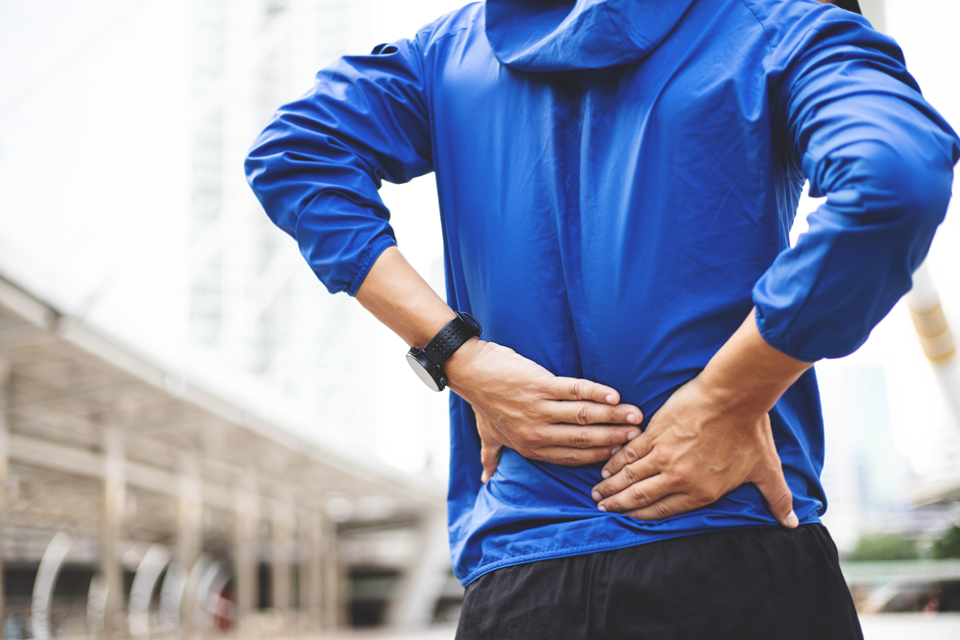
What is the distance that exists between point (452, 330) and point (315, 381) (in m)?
43.9

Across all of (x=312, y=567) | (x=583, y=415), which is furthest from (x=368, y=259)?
(x=312, y=567)

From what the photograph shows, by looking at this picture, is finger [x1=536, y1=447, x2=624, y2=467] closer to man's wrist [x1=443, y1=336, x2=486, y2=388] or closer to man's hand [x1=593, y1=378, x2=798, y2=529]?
man's hand [x1=593, y1=378, x2=798, y2=529]

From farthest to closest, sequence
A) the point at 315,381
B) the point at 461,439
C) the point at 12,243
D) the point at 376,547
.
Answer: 1. the point at 315,381
2. the point at 376,547
3. the point at 12,243
4. the point at 461,439

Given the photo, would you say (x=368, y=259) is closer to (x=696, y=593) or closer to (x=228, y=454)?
(x=696, y=593)

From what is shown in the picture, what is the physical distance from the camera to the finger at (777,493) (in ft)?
3.13

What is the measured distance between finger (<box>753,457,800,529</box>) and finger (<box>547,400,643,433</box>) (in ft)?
0.53

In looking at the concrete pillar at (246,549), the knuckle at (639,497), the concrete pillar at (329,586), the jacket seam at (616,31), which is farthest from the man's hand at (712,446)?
the concrete pillar at (329,586)

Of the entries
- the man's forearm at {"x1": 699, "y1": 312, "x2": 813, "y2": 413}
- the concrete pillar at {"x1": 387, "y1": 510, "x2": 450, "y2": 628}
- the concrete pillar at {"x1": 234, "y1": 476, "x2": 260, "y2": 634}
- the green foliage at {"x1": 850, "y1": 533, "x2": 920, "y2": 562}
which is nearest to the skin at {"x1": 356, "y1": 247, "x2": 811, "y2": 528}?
the man's forearm at {"x1": 699, "y1": 312, "x2": 813, "y2": 413}

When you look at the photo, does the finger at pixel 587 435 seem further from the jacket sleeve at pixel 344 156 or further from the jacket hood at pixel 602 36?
the jacket hood at pixel 602 36

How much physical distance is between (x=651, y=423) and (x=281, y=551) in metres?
22.7

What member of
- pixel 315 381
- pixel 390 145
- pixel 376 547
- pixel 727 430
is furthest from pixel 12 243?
pixel 315 381

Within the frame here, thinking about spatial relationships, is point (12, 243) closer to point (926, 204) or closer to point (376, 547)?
point (926, 204)

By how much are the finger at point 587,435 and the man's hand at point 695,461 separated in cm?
2

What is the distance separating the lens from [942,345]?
4438 millimetres
